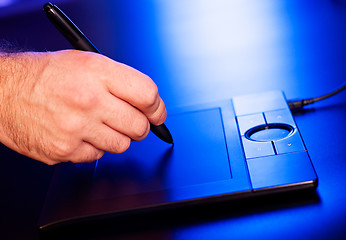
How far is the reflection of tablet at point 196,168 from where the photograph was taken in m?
0.55

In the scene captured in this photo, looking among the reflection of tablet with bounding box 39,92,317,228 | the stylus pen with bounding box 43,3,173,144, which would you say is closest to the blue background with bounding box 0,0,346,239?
the reflection of tablet with bounding box 39,92,317,228

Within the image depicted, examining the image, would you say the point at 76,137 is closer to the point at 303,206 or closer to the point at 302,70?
the point at 303,206

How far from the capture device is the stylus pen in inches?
23.6

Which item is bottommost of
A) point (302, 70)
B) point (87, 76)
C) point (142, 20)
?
point (87, 76)

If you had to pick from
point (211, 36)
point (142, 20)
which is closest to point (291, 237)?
point (211, 36)

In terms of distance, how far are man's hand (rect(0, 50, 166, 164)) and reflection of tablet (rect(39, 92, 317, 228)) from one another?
1.5 inches

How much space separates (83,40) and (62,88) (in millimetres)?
76

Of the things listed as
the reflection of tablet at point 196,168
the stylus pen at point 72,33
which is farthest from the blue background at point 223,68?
the stylus pen at point 72,33

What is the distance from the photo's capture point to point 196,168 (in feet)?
1.95

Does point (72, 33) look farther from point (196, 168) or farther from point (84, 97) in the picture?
point (196, 168)

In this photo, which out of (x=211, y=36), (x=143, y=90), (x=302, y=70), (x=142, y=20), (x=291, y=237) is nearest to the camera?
(x=291, y=237)

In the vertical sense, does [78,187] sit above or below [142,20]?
below

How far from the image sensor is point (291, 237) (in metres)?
0.48

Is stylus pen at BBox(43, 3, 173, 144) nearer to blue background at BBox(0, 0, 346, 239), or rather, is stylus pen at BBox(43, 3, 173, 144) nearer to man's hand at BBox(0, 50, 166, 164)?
man's hand at BBox(0, 50, 166, 164)
